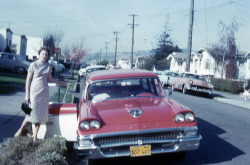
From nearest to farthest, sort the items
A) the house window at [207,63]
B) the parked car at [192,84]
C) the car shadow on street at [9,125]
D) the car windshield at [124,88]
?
1. the car windshield at [124,88]
2. the car shadow on street at [9,125]
3. the parked car at [192,84]
4. the house window at [207,63]

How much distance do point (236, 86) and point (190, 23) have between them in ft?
22.4

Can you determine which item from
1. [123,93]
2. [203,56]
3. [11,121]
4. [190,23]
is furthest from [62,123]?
[203,56]

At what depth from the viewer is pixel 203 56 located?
4578 centimetres

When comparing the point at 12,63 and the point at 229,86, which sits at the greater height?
the point at 12,63

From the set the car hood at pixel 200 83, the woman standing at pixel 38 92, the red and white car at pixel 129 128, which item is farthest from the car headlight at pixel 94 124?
the car hood at pixel 200 83

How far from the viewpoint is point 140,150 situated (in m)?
4.56

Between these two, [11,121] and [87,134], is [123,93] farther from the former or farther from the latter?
[11,121]

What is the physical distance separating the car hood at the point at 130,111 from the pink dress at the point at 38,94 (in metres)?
0.88

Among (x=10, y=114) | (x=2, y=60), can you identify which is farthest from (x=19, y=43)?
(x=10, y=114)

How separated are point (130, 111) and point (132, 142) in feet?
1.81

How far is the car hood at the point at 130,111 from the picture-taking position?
475 centimetres

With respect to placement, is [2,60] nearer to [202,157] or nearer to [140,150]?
[202,157]

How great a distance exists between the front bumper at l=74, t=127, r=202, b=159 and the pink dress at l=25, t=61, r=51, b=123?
109cm

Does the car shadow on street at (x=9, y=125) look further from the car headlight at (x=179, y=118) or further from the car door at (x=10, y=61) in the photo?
the car door at (x=10, y=61)
